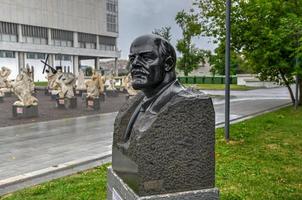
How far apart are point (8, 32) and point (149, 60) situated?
60.1 m

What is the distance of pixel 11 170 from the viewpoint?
716 cm

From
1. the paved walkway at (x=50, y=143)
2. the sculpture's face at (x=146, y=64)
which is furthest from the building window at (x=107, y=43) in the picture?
the sculpture's face at (x=146, y=64)

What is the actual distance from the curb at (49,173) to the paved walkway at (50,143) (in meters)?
0.27

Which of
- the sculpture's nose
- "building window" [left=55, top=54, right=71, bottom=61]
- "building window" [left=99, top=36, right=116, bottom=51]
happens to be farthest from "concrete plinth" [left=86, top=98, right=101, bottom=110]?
"building window" [left=99, top=36, right=116, bottom=51]

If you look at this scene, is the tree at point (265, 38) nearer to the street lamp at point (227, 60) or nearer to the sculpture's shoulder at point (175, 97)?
the street lamp at point (227, 60)

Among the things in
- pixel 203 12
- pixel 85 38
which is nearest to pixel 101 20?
pixel 85 38

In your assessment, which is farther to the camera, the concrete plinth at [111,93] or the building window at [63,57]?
the building window at [63,57]

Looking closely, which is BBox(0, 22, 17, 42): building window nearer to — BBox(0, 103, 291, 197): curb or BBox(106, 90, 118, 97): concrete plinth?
BBox(106, 90, 118, 97): concrete plinth

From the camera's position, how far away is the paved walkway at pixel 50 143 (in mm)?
7671

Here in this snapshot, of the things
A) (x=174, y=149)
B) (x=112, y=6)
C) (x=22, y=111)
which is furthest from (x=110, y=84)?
(x=112, y=6)

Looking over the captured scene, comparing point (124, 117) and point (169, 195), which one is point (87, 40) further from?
point (169, 195)

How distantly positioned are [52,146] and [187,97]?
22.9 feet

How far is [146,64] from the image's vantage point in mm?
3277

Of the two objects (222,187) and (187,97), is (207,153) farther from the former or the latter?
(222,187)
